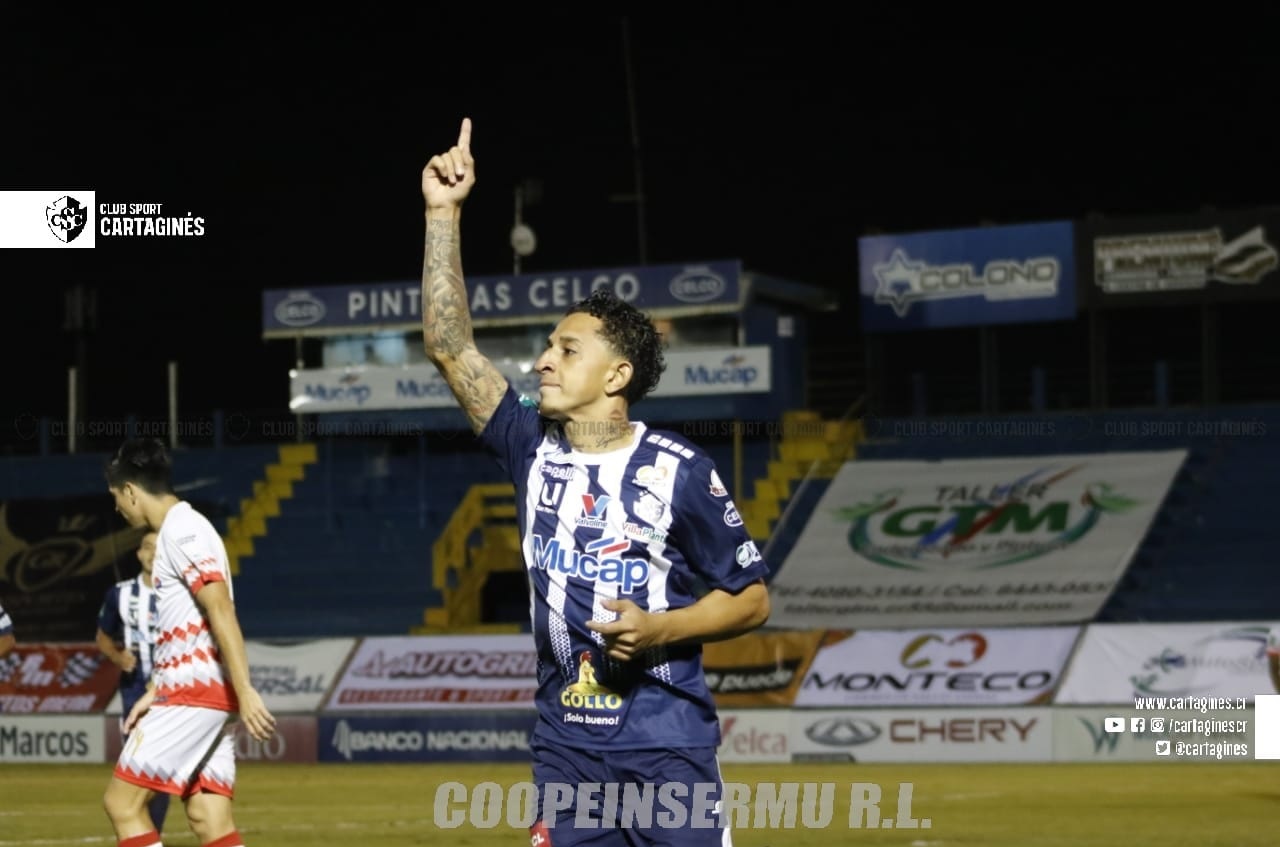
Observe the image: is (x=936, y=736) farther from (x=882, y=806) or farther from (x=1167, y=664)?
(x=882, y=806)

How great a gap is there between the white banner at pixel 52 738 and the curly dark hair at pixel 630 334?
22168 mm

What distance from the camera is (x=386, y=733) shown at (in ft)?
85.2

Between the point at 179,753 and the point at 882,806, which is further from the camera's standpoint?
the point at 882,806

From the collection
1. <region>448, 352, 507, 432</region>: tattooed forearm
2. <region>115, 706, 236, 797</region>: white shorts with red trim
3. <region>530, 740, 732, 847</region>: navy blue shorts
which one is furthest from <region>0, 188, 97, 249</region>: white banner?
<region>530, 740, 732, 847</region>: navy blue shorts

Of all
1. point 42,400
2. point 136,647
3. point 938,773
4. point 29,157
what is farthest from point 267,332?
point 136,647

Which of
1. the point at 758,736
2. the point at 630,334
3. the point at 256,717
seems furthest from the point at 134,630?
the point at 758,736

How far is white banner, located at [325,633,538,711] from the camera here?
26.1 m

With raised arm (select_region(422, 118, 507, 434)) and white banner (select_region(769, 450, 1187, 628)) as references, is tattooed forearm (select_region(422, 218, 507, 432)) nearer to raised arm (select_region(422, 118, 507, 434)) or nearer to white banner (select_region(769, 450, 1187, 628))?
raised arm (select_region(422, 118, 507, 434))

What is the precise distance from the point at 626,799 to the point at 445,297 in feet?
5.50

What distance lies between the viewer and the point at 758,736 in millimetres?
24125

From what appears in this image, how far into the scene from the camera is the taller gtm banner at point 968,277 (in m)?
34.5

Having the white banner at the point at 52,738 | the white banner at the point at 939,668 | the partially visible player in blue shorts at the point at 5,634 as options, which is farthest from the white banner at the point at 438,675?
the partially visible player in blue shorts at the point at 5,634

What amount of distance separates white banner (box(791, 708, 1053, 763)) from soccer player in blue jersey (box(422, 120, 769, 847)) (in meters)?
18.1

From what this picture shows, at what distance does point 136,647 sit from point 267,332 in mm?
24006
